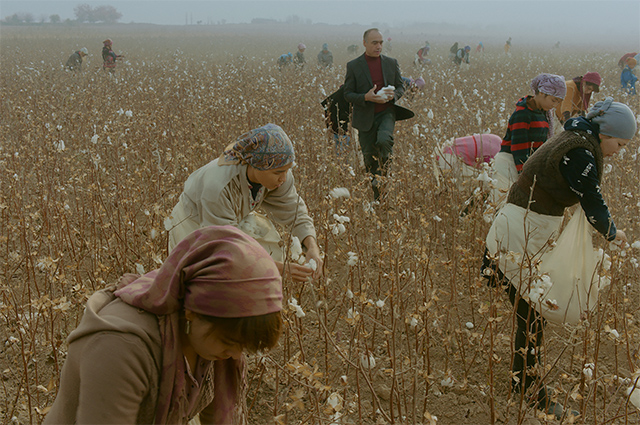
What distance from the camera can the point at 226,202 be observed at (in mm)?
2373

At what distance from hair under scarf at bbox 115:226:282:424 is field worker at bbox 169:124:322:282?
974 mm

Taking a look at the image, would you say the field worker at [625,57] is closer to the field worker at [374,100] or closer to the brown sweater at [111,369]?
the field worker at [374,100]

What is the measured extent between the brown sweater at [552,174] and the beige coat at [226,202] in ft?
3.34

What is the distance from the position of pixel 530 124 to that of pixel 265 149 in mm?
1913

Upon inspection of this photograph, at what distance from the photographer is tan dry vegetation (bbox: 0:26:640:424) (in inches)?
84.4

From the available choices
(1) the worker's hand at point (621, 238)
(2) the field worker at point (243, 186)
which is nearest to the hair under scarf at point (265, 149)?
(2) the field worker at point (243, 186)

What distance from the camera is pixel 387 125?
→ 4945mm

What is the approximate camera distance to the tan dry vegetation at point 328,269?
214 centimetres

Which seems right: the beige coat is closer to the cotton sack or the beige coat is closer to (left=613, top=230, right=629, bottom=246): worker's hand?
the cotton sack

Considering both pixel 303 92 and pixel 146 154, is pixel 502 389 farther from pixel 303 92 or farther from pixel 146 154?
pixel 303 92

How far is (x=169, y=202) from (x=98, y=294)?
243cm

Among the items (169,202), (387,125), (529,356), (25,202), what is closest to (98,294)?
(529,356)

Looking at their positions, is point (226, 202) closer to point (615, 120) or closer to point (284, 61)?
point (615, 120)

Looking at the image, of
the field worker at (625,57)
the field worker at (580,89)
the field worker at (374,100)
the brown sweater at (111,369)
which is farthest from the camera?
the field worker at (625,57)
